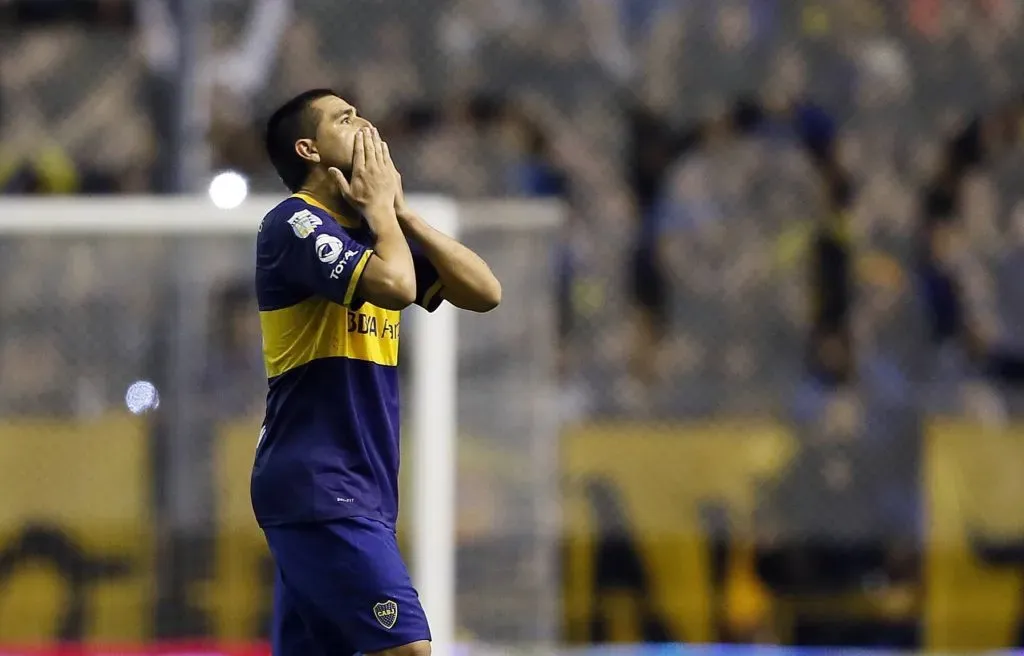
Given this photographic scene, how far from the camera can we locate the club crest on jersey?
341cm

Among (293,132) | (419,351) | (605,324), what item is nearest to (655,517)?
(605,324)

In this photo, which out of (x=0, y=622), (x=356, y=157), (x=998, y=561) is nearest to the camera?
(x=356, y=157)

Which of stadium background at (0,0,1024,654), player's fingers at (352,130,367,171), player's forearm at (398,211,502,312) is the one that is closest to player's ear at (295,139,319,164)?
player's fingers at (352,130,367,171)

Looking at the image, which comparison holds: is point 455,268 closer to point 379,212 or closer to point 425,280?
point 425,280

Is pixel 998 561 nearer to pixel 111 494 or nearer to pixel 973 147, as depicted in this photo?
pixel 973 147

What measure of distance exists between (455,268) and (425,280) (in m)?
0.13

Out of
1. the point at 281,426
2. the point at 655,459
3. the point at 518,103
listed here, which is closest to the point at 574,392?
the point at 655,459

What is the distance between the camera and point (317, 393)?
3541mm

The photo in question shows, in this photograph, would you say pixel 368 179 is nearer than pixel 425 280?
Yes

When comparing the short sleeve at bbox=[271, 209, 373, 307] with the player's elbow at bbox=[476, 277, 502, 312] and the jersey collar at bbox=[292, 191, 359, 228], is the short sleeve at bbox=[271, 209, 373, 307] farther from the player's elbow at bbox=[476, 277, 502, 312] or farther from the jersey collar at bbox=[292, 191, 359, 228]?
the player's elbow at bbox=[476, 277, 502, 312]

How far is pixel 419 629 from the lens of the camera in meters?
3.47

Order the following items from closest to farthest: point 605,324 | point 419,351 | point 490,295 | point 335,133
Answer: point 335,133 → point 490,295 → point 419,351 → point 605,324

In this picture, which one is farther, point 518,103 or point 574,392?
point 518,103

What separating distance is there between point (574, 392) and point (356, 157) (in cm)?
448
